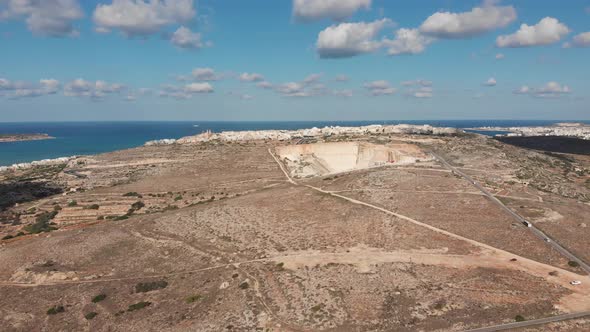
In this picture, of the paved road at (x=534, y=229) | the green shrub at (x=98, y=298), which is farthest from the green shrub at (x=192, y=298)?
the paved road at (x=534, y=229)

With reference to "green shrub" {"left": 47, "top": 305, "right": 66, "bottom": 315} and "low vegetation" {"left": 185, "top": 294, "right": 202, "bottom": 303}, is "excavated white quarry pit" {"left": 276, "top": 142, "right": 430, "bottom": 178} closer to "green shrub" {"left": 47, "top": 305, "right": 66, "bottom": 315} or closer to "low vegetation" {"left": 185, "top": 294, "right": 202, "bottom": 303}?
"low vegetation" {"left": 185, "top": 294, "right": 202, "bottom": 303}

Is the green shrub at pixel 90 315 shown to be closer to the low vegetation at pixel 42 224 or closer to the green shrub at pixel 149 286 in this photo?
the green shrub at pixel 149 286

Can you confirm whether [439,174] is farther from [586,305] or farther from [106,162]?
[106,162]

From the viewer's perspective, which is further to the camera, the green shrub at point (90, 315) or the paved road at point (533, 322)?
the green shrub at point (90, 315)

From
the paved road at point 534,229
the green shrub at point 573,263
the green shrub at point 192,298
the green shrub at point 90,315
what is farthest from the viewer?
the paved road at point 534,229

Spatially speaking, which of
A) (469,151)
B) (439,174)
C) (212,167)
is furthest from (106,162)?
(469,151)

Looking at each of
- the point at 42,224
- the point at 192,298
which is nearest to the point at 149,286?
the point at 192,298
